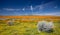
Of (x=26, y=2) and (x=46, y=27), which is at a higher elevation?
(x=26, y=2)

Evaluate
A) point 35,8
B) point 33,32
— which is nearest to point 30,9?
point 35,8

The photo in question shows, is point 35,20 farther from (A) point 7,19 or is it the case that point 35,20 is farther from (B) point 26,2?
(A) point 7,19

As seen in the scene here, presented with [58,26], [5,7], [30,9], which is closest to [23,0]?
[30,9]

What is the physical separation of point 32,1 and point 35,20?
342 mm

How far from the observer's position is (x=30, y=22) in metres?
2.20

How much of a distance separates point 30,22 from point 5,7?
0.52 m

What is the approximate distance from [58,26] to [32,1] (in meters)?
0.63

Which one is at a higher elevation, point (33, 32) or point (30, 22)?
point (30, 22)

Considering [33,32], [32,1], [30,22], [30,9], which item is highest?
[32,1]

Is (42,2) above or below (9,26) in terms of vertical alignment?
above

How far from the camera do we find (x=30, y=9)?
7.27ft

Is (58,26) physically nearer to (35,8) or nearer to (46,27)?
(46,27)

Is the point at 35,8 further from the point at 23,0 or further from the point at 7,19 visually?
the point at 7,19

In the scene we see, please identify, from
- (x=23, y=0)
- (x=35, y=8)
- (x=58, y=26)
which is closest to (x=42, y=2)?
(x=35, y=8)
